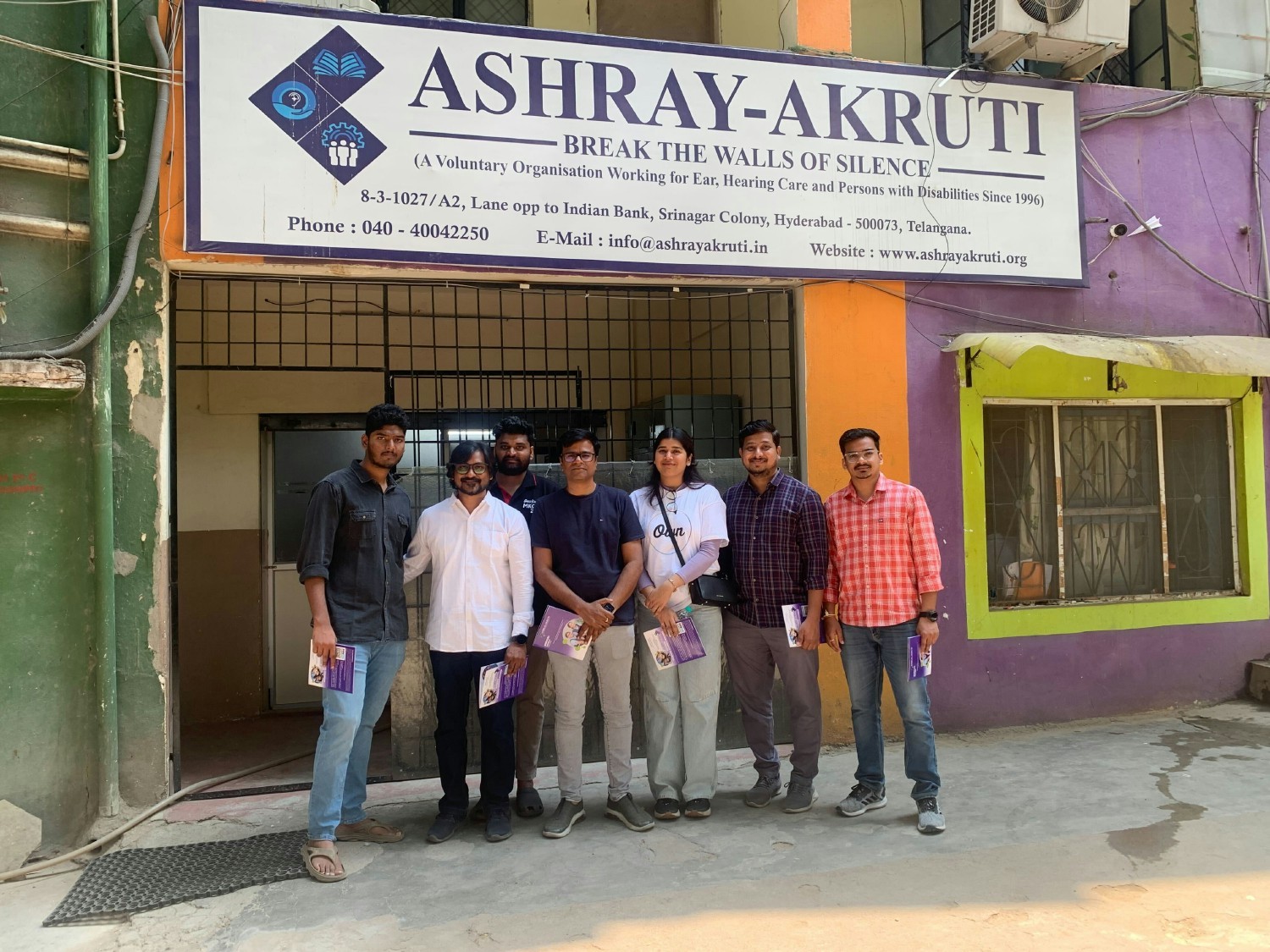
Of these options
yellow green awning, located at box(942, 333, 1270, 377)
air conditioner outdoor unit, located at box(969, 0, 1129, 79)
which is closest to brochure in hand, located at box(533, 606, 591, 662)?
yellow green awning, located at box(942, 333, 1270, 377)

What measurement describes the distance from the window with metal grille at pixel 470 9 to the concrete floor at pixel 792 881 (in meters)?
5.63

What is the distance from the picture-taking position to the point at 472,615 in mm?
4086

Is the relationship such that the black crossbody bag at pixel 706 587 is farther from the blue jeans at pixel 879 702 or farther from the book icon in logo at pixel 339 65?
the book icon in logo at pixel 339 65

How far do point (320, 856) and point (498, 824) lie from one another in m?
0.76

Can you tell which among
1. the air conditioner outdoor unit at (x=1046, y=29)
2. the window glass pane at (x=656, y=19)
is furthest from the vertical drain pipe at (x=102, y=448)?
the air conditioner outdoor unit at (x=1046, y=29)

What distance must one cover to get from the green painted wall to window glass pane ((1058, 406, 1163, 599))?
552 cm

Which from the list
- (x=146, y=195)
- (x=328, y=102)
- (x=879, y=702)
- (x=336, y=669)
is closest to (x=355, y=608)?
(x=336, y=669)

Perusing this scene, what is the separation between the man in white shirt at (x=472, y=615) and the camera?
13.4 feet

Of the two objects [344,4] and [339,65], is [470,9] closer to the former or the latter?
[344,4]

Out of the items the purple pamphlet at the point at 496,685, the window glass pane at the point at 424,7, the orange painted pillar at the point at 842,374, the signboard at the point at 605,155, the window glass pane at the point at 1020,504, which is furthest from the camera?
the window glass pane at the point at 424,7

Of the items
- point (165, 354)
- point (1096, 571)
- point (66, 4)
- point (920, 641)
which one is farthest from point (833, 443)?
point (66, 4)

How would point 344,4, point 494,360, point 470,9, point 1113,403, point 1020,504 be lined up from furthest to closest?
point 494,360 → point 470,9 → point 1113,403 → point 1020,504 → point 344,4

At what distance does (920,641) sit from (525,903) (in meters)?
2.07

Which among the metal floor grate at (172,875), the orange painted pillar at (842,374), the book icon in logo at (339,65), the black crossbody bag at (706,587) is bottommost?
the metal floor grate at (172,875)
